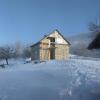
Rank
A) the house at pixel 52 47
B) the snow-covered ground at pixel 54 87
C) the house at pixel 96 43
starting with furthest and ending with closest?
the house at pixel 52 47, the snow-covered ground at pixel 54 87, the house at pixel 96 43

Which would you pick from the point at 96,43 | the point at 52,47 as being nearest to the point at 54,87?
the point at 96,43

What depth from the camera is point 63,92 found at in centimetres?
1894

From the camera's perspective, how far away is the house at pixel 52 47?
55.2 m

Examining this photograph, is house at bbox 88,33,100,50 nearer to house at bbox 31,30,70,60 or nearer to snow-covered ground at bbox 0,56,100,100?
snow-covered ground at bbox 0,56,100,100

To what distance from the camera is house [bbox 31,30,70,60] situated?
181 ft

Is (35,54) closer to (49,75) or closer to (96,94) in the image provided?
(49,75)

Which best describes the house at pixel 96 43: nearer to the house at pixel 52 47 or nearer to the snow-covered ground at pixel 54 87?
the snow-covered ground at pixel 54 87

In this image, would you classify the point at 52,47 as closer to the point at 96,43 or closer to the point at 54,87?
the point at 54,87

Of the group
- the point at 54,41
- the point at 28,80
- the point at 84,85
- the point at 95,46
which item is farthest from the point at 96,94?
the point at 54,41

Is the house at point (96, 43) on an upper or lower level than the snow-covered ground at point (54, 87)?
upper

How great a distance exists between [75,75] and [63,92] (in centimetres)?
492

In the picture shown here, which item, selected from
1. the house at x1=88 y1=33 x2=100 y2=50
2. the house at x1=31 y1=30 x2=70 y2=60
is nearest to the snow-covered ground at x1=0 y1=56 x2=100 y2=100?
the house at x1=88 y1=33 x2=100 y2=50

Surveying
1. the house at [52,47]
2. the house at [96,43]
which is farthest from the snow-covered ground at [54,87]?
the house at [52,47]

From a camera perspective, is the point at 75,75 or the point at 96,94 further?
the point at 75,75
